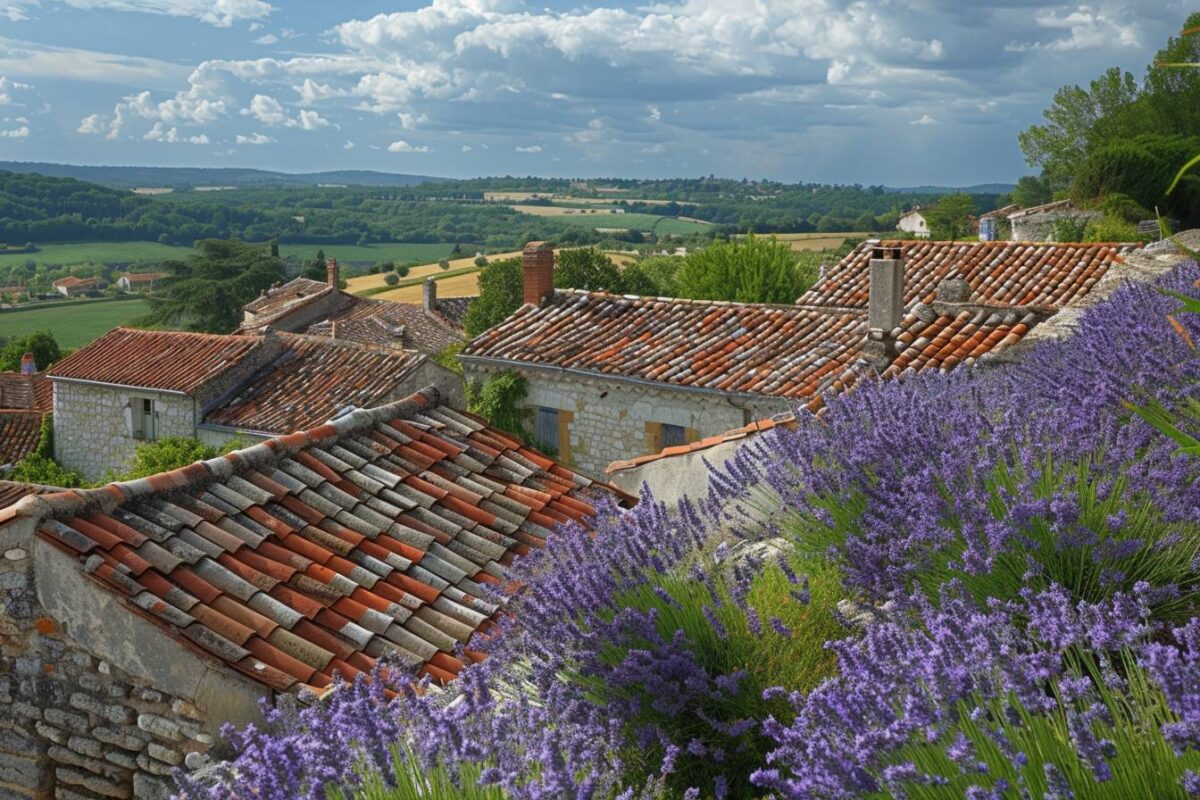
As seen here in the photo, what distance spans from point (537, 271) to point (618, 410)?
4.48m

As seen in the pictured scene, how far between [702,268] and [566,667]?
29.1 m

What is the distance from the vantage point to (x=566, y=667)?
10.3 ft

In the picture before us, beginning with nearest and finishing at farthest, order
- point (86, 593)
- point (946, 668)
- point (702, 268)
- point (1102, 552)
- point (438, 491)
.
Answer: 1. point (946, 668)
2. point (1102, 552)
3. point (86, 593)
4. point (438, 491)
5. point (702, 268)

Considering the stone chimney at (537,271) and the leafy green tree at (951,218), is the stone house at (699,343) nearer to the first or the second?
the stone chimney at (537,271)

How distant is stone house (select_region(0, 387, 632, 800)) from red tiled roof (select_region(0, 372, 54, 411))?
3281 centimetres

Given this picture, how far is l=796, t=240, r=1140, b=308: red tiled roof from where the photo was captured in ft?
60.8

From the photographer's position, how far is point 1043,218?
3741cm

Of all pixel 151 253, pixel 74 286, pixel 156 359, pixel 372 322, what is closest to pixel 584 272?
pixel 372 322

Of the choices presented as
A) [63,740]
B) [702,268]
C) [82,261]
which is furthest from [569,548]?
[82,261]

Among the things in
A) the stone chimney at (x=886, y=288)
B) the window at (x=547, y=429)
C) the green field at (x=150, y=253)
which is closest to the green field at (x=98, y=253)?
the green field at (x=150, y=253)

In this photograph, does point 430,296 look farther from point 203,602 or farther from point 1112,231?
point 203,602

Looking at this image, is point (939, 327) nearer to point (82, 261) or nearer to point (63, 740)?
point (63, 740)

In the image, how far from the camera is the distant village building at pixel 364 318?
3975 centimetres

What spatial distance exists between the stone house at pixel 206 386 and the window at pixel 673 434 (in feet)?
20.4
